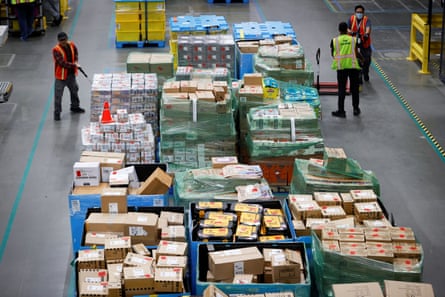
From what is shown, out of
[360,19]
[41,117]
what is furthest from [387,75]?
[41,117]

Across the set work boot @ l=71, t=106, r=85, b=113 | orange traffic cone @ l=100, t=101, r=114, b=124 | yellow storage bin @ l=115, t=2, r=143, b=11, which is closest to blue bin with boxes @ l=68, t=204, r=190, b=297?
orange traffic cone @ l=100, t=101, r=114, b=124

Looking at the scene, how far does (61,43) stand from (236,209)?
22.0 ft

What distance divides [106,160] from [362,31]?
8.13 metres

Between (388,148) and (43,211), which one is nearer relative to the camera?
(43,211)

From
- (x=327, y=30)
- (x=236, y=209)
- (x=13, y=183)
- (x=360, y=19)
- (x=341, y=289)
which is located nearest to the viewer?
(x=341, y=289)

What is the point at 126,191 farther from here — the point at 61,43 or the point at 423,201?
the point at 61,43

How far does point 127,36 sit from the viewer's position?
20078 millimetres

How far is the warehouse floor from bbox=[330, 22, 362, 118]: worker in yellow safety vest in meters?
0.31

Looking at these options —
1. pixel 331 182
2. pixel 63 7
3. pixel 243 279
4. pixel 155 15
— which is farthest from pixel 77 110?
pixel 63 7

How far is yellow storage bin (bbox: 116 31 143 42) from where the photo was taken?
789 inches

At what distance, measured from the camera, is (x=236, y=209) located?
952cm

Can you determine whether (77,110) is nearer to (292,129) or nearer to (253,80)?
(253,80)

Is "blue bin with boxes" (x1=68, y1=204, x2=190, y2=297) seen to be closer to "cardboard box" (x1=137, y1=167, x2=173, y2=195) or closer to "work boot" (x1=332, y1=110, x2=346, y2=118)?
"cardboard box" (x1=137, y1=167, x2=173, y2=195)

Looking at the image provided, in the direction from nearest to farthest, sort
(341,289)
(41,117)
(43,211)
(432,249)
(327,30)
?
(341,289), (432,249), (43,211), (41,117), (327,30)
